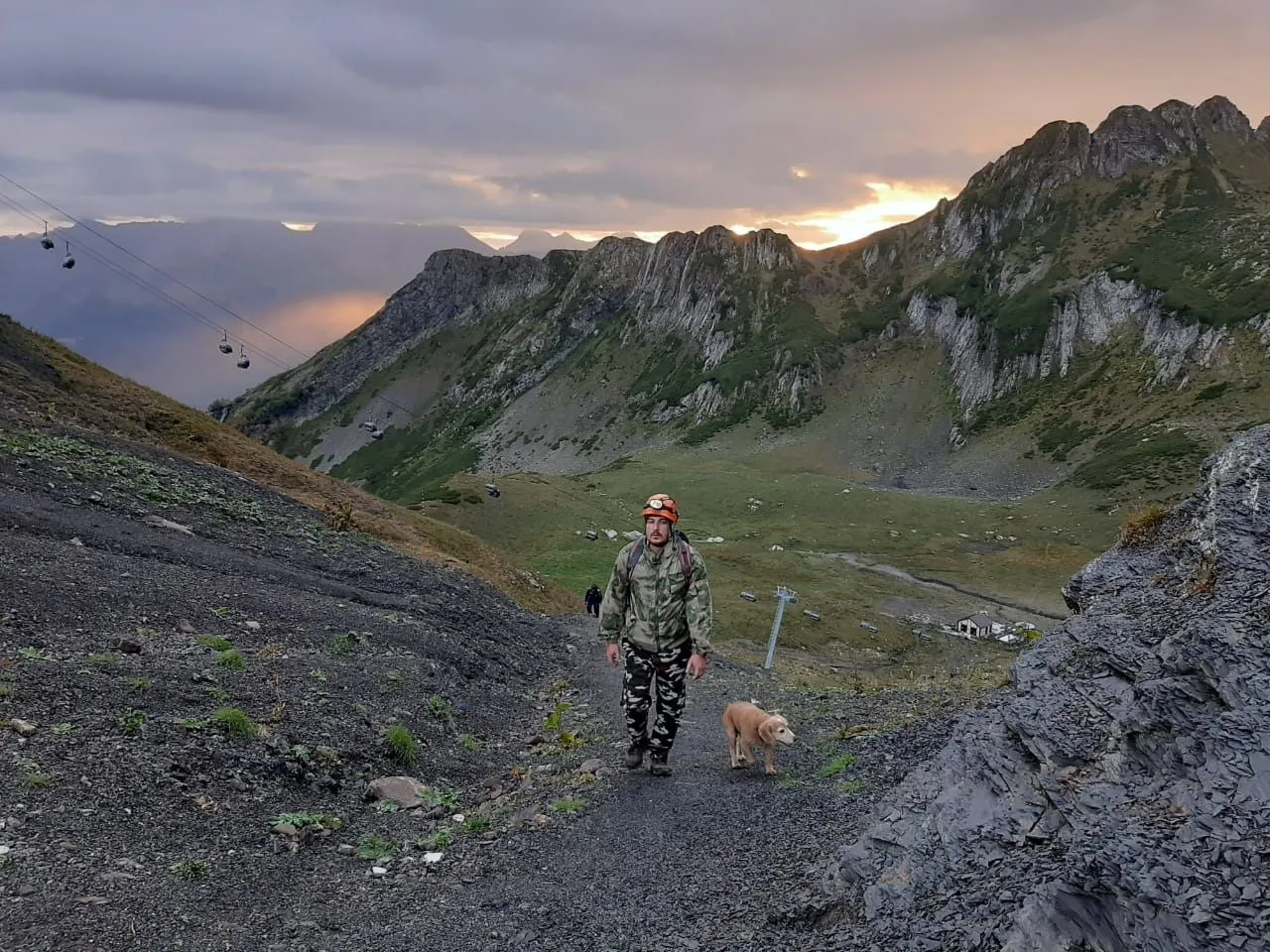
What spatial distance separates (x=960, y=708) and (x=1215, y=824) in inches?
307

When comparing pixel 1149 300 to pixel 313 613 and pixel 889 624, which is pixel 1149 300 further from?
pixel 313 613

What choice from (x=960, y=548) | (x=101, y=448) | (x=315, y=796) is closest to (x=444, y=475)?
(x=960, y=548)

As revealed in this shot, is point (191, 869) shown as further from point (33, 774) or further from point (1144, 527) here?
point (1144, 527)

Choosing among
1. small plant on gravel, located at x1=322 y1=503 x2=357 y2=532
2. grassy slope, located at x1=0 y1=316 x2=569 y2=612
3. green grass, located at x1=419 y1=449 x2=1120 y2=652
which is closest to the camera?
small plant on gravel, located at x1=322 y1=503 x2=357 y2=532

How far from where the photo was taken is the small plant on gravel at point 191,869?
7.76 m

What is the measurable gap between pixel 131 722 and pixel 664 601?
7238 millimetres

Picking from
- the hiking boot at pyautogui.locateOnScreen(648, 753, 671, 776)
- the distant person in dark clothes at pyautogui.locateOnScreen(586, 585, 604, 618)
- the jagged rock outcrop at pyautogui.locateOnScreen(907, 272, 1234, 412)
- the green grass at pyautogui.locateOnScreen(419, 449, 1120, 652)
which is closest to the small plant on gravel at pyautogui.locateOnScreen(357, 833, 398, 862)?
the hiking boot at pyautogui.locateOnScreen(648, 753, 671, 776)

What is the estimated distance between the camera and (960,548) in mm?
87562

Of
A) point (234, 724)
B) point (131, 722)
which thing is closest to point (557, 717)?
point (234, 724)

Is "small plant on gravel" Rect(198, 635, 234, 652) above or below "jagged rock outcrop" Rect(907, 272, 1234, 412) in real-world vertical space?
below

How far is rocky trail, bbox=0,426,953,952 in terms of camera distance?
7.29 m

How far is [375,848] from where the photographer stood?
9297 millimetres

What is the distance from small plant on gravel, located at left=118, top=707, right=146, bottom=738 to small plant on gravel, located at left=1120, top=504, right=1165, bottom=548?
507 inches

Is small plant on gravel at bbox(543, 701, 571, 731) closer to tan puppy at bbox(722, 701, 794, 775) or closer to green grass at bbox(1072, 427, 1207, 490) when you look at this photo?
tan puppy at bbox(722, 701, 794, 775)
